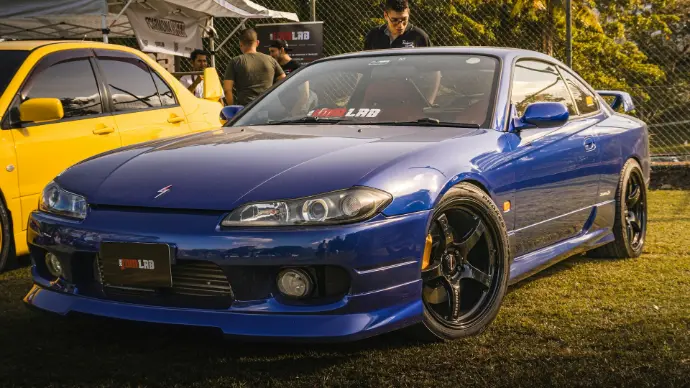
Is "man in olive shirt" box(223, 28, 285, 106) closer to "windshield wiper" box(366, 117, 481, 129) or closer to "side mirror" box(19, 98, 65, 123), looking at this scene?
"side mirror" box(19, 98, 65, 123)

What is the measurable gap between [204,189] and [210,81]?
4.27m

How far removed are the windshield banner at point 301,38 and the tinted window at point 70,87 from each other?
301 inches

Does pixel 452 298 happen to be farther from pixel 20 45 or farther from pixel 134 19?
pixel 134 19

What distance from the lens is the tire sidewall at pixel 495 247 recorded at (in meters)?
3.81

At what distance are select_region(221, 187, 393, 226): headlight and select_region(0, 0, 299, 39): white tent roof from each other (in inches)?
284

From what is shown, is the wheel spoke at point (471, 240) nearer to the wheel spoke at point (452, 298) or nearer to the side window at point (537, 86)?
the wheel spoke at point (452, 298)

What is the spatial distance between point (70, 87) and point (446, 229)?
353 cm

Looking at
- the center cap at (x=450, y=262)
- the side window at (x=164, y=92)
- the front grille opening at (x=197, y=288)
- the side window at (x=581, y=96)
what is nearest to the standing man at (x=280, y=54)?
the side window at (x=164, y=92)

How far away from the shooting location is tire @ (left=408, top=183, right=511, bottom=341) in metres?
3.83

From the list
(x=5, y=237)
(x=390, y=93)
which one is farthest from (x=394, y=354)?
(x=5, y=237)

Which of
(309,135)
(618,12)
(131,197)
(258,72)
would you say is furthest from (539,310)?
(618,12)

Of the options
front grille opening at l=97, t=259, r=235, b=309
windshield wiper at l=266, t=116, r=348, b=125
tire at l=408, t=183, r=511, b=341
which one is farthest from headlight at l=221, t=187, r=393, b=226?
windshield wiper at l=266, t=116, r=348, b=125

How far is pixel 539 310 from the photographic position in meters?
4.52

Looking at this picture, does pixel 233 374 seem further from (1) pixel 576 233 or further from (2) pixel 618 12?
(2) pixel 618 12
